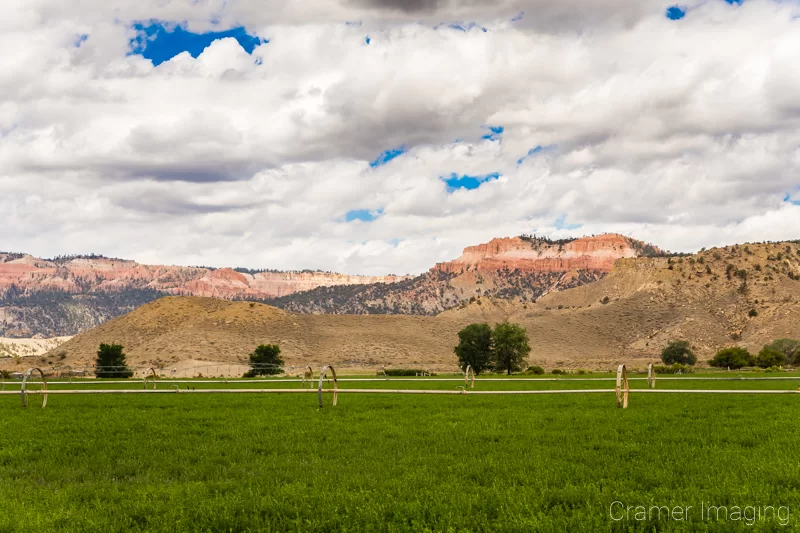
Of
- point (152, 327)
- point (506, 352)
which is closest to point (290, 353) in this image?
point (152, 327)

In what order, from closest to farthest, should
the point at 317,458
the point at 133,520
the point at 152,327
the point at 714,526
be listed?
1. the point at 714,526
2. the point at 133,520
3. the point at 317,458
4. the point at 152,327

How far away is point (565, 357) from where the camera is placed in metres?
148

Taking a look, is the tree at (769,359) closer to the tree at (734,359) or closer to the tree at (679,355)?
the tree at (734,359)

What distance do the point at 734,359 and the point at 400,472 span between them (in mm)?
102340

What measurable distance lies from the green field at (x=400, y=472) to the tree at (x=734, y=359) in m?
89.0

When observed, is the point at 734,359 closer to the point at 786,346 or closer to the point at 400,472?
the point at 786,346

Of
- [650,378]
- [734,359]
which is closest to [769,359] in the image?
[734,359]

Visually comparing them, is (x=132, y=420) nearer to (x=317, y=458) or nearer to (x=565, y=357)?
(x=317, y=458)

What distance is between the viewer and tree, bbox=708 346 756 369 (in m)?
98.6

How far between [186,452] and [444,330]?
163716 mm

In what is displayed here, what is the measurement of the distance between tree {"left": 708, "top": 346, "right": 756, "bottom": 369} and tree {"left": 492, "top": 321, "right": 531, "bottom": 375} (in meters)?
30.5

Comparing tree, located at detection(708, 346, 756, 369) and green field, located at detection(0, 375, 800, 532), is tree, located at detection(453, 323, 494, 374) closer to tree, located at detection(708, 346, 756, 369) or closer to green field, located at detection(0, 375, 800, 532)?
tree, located at detection(708, 346, 756, 369)

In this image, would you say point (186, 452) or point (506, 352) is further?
point (506, 352)

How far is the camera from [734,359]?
327ft
